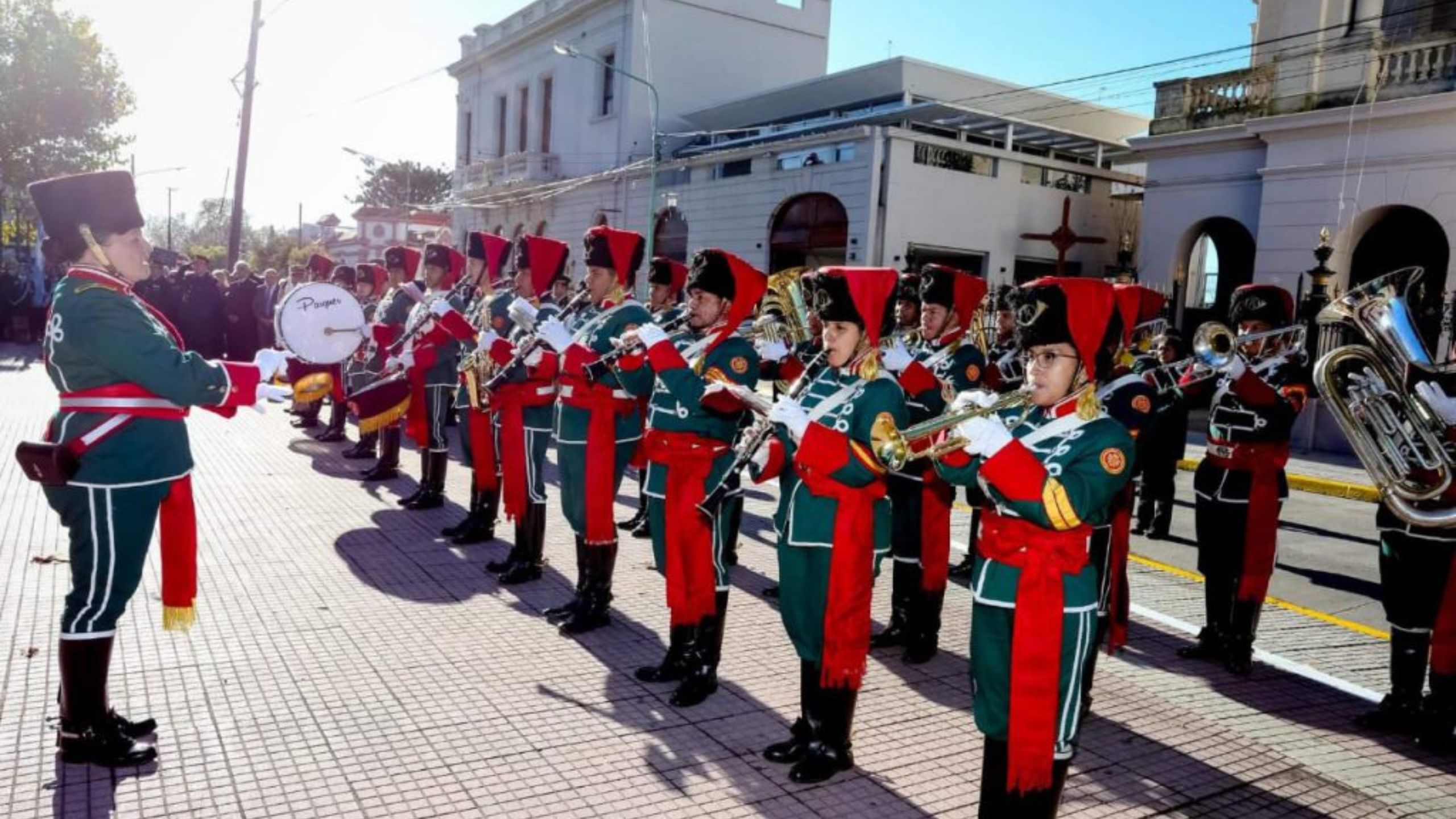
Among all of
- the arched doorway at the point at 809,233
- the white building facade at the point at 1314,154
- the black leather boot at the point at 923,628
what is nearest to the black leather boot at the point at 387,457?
the black leather boot at the point at 923,628

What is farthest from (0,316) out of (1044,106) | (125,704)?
(1044,106)

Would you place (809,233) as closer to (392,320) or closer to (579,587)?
(392,320)

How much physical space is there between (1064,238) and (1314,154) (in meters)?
6.40

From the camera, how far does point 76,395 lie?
3965 millimetres

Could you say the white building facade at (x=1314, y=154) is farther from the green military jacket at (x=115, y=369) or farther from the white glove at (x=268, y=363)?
the green military jacket at (x=115, y=369)

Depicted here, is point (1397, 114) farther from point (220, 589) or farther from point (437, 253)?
point (220, 589)

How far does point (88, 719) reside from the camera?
12.9ft

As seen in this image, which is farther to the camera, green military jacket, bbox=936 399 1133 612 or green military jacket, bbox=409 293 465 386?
green military jacket, bbox=409 293 465 386

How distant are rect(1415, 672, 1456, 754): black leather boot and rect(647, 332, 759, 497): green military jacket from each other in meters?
3.69

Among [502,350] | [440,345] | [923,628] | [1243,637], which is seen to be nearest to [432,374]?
[440,345]

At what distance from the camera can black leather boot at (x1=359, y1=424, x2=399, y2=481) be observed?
9.98 metres

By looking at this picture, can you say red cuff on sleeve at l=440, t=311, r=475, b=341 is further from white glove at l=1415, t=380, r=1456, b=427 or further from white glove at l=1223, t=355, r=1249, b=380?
white glove at l=1415, t=380, r=1456, b=427

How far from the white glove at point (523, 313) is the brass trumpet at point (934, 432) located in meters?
3.70

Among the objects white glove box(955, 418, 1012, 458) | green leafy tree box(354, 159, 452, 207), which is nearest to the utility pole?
white glove box(955, 418, 1012, 458)
